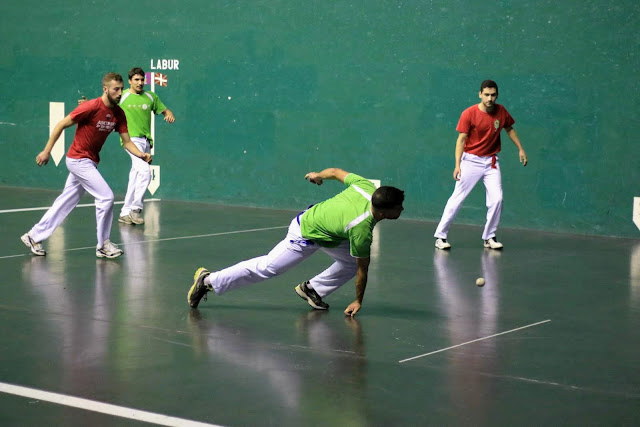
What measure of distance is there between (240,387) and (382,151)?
8630mm

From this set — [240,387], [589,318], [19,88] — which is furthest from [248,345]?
[19,88]

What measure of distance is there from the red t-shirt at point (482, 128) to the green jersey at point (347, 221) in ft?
13.2

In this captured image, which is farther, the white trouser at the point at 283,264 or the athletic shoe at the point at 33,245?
the athletic shoe at the point at 33,245

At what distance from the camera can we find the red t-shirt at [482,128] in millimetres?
10922

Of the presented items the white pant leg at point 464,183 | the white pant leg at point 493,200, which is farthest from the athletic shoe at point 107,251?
the white pant leg at point 493,200

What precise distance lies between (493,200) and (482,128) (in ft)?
2.67

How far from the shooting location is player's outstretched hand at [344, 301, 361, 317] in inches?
283

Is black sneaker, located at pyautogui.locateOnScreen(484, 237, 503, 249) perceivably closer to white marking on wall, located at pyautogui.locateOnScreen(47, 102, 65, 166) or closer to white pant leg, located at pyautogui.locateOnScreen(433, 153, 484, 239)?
white pant leg, located at pyautogui.locateOnScreen(433, 153, 484, 239)

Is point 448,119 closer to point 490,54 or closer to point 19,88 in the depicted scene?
point 490,54

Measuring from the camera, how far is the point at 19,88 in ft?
55.1

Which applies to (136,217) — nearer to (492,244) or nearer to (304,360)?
(492,244)

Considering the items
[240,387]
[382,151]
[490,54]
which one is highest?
[490,54]

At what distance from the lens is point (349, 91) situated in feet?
45.9

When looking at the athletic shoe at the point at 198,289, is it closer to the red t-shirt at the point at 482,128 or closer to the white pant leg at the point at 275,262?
the white pant leg at the point at 275,262
